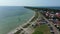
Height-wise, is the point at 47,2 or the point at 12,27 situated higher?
the point at 47,2

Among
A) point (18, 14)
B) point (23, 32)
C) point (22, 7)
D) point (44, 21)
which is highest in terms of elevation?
point (22, 7)

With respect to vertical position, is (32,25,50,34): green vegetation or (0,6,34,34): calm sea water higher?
(0,6,34,34): calm sea water

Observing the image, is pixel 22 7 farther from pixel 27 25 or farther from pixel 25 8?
pixel 27 25

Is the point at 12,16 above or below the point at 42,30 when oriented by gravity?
above

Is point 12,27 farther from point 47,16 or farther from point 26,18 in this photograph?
point 47,16

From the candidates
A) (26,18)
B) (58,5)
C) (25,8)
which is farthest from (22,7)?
(58,5)

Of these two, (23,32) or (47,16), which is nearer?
(23,32)

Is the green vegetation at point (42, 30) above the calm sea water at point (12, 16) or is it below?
below
